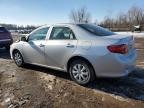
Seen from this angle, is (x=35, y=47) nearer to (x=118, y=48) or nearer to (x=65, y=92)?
(x=65, y=92)

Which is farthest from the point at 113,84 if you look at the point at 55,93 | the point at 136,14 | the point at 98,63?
the point at 136,14

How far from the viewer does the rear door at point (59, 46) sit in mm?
5910

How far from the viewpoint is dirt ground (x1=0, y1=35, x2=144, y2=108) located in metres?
4.82

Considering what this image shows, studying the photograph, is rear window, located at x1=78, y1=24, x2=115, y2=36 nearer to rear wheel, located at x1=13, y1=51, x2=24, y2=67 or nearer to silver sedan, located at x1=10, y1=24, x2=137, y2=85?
silver sedan, located at x1=10, y1=24, x2=137, y2=85

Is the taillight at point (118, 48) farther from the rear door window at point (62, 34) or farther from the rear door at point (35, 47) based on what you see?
the rear door at point (35, 47)

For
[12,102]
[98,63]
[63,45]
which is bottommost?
[12,102]

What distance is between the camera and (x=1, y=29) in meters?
13.2

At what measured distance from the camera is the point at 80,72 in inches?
228

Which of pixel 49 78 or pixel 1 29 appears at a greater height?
pixel 1 29

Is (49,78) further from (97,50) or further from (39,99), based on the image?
(97,50)

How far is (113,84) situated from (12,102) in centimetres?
253

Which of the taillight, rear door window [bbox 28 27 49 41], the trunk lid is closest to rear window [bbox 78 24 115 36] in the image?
the trunk lid

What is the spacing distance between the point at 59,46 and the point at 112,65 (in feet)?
5.34

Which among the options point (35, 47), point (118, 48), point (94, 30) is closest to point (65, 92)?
point (118, 48)
